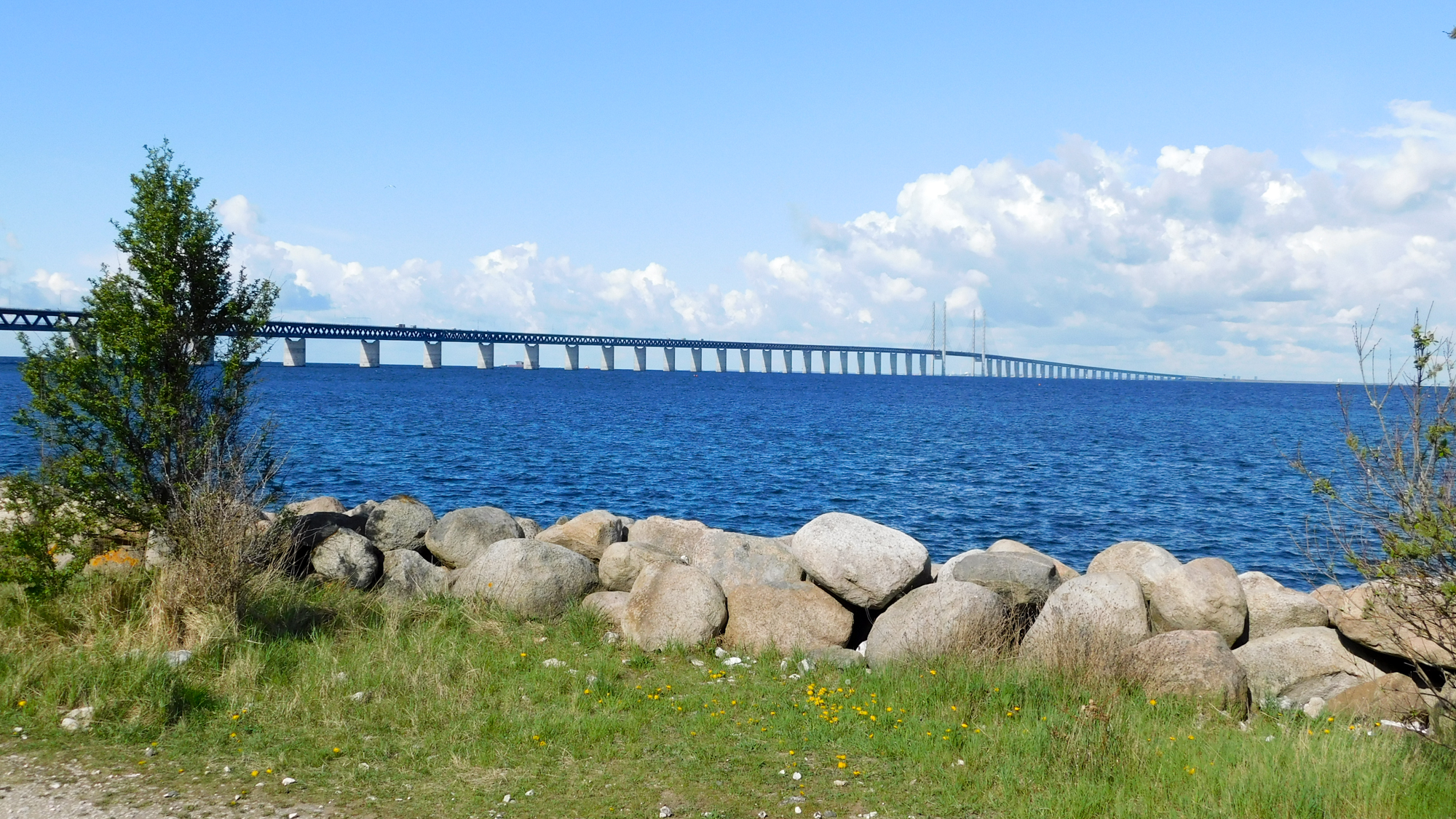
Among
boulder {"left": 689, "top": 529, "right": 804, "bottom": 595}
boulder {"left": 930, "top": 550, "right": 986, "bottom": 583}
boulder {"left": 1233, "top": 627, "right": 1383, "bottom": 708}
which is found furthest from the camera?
boulder {"left": 689, "top": 529, "right": 804, "bottom": 595}

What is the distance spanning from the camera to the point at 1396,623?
898 cm

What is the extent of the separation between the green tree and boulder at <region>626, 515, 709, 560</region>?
21.6 feet

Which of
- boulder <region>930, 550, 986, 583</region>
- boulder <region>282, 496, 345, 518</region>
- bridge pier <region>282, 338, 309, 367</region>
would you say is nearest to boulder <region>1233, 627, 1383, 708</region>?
boulder <region>930, 550, 986, 583</region>

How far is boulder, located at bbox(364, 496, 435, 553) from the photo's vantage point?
694 inches

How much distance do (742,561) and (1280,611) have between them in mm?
7639

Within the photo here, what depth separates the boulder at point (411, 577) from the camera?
49.5 feet

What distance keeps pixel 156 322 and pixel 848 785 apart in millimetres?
11498

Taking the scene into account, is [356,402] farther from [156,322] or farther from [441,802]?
[441,802]

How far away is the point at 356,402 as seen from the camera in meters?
96.3

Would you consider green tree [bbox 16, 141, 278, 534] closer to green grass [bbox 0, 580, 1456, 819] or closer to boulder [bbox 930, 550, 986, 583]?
green grass [bbox 0, 580, 1456, 819]

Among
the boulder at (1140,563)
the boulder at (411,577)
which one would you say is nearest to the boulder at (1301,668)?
the boulder at (1140,563)

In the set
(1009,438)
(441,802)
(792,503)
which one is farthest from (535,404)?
(441,802)

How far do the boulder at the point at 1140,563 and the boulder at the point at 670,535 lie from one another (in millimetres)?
6786

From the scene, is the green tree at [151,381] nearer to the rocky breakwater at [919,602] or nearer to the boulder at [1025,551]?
the rocky breakwater at [919,602]
